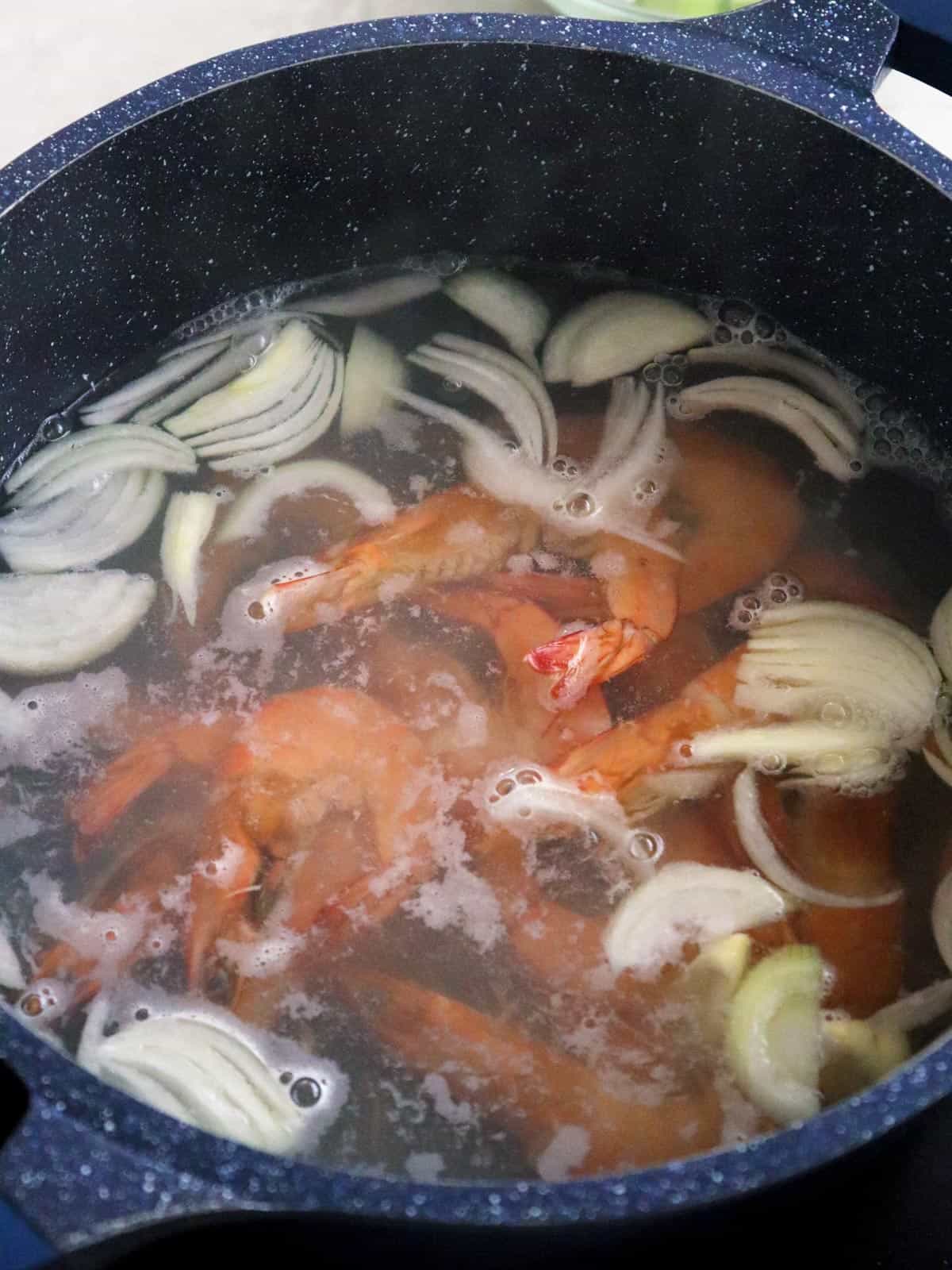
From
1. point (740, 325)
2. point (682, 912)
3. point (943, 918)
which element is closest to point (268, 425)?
point (740, 325)

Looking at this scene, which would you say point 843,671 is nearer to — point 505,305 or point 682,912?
point 682,912

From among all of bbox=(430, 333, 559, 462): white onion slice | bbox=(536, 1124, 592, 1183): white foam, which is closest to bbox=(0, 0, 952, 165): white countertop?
bbox=(430, 333, 559, 462): white onion slice

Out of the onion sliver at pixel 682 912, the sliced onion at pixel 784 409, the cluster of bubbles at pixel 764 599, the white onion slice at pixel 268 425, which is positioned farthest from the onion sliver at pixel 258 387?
the onion sliver at pixel 682 912

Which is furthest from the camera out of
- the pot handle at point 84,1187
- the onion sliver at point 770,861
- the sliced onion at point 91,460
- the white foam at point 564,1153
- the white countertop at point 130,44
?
the white countertop at point 130,44

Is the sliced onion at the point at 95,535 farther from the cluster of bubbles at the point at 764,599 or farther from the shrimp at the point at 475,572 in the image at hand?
the cluster of bubbles at the point at 764,599

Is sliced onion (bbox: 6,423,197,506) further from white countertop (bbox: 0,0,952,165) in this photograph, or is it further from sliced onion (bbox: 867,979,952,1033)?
sliced onion (bbox: 867,979,952,1033)

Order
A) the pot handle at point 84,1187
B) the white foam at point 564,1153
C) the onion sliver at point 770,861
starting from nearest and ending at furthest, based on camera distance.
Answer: the pot handle at point 84,1187
the white foam at point 564,1153
the onion sliver at point 770,861
